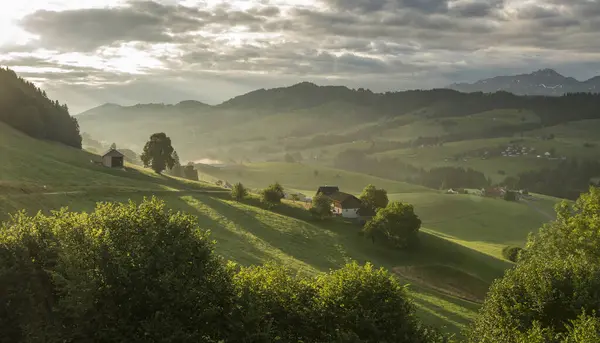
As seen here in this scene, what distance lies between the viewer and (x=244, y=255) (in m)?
61.8

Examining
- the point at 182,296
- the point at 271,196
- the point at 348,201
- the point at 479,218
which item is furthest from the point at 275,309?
the point at 479,218

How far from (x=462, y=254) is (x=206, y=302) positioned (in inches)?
3045

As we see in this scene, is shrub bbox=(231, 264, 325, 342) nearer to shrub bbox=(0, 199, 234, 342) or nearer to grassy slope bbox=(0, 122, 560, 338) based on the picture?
shrub bbox=(0, 199, 234, 342)

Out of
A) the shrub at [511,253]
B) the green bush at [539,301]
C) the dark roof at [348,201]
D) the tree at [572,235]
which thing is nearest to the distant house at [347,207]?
the dark roof at [348,201]

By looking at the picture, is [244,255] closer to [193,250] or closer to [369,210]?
[193,250]

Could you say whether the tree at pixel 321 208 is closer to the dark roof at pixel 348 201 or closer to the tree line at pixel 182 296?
the dark roof at pixel 348 201

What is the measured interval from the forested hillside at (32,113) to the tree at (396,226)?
111 meters

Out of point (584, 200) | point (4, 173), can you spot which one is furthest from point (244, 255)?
point (4, 173)

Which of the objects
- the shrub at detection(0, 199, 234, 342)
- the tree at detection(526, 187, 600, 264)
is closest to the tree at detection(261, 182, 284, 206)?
the tree at detection(526, 187, 600, 264)

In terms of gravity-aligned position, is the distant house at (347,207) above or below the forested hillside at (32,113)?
below

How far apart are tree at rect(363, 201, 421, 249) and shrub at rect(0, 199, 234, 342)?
207 feet

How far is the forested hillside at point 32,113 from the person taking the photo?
132625 mm

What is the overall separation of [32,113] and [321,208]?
10061 cm

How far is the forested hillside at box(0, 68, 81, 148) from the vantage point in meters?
133
